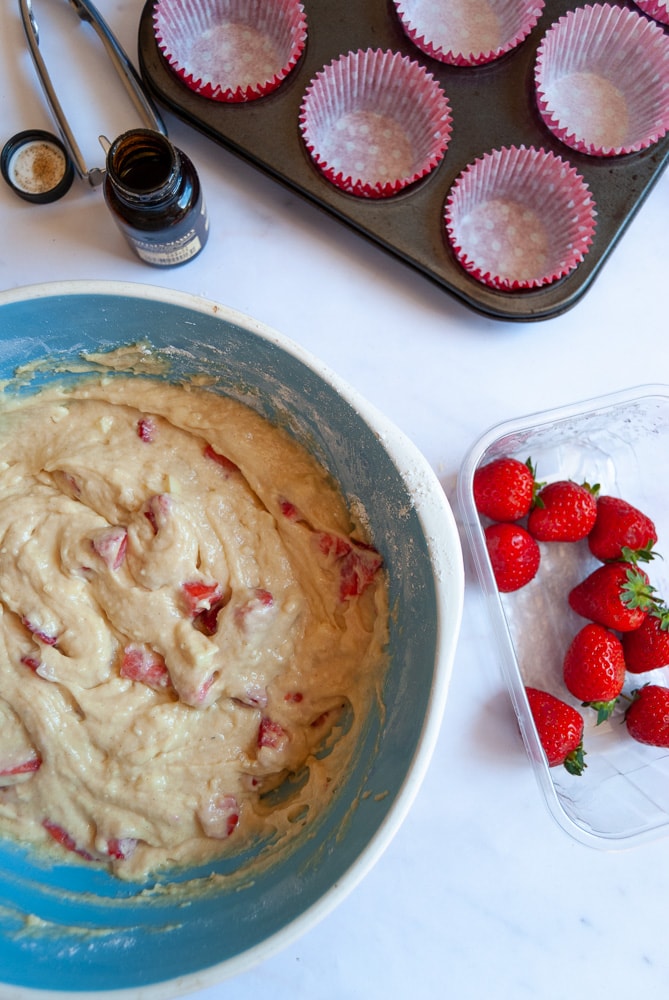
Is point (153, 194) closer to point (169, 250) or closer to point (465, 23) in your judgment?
point (169, 250)

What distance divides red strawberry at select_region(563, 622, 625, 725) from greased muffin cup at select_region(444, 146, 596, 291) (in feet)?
1.97

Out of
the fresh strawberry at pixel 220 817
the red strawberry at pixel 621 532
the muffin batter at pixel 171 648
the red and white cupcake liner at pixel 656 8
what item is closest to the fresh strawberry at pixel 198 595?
the muffin batter at pixel 171 648

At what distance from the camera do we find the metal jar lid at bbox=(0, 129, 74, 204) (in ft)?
3.92

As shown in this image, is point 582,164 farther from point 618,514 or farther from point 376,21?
point 618,514

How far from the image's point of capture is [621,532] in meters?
1.19

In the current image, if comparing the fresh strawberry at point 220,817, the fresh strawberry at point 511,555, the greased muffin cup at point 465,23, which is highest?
the greased muffin cup at point 465,23

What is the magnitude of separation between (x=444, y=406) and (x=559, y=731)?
0.58m

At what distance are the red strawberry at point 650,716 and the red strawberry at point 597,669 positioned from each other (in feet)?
0.14

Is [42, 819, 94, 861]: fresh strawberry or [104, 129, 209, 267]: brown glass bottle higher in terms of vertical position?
[104, 129, 209, 267]: brown glass bottle

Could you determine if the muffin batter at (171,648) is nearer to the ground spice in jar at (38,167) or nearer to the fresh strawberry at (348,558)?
the fresh strawberry at (348,558)

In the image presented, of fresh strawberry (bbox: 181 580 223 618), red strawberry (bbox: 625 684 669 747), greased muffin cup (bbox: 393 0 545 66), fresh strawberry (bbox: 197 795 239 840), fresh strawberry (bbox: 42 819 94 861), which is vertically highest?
greased muffin cup (bbox: 393 0 545 66)

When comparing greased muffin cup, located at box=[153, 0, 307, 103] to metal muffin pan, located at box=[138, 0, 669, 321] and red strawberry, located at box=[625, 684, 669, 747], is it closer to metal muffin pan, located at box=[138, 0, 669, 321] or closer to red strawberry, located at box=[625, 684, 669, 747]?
metal muffin pan, located at box=[138, 0, 669, 321]

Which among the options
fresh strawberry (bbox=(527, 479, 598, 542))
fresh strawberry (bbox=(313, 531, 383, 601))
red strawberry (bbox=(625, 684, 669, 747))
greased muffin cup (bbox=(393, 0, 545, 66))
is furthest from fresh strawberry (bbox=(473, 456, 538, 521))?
greased muffin cup (bbox=(393, 0, 545, 66))

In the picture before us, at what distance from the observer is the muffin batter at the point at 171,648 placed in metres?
1.05
